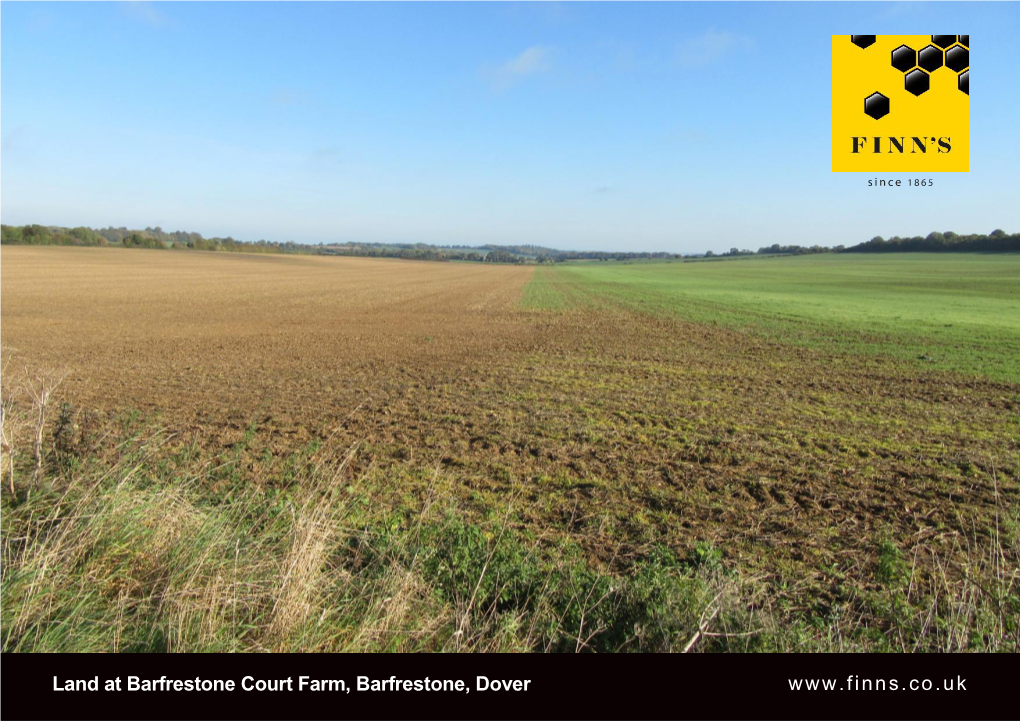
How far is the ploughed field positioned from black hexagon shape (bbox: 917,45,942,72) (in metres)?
6.72

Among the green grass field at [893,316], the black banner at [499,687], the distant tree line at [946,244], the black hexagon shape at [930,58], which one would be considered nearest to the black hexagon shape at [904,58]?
the black hexagon shape at [930,58]

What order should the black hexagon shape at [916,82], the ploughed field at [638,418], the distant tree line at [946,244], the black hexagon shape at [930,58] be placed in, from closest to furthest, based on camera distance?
1. the ploughed field at [638,418]
2. the black hexagon shape at [930,58]
3. the black hexagon shape at [916,82]
4. the distant tree line at [946,244]

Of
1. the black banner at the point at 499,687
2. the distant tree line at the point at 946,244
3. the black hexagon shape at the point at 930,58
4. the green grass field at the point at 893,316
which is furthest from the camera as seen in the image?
the distant tree line at the point at 946,244

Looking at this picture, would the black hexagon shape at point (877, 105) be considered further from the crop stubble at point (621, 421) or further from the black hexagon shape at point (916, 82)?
the crop stubble at point (621, 421)

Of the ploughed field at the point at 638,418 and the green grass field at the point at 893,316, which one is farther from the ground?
the green grass field at the point at 893,316

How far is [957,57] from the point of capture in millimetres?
10875

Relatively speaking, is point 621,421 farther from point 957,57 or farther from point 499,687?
point 957,57

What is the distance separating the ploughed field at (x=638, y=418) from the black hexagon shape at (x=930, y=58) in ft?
22.1

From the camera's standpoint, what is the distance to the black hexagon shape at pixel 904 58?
10734mm

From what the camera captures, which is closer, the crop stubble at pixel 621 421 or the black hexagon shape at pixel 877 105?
the crop stubble at pixel 621 421

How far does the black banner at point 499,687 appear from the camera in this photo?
2699 millimetres

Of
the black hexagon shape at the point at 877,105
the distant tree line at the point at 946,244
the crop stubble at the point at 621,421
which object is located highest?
the distant tree line at the point at 946,244

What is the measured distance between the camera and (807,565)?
545cm

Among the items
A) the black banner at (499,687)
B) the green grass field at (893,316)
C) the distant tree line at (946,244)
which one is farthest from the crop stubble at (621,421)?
the distant tree line at (946,244)
